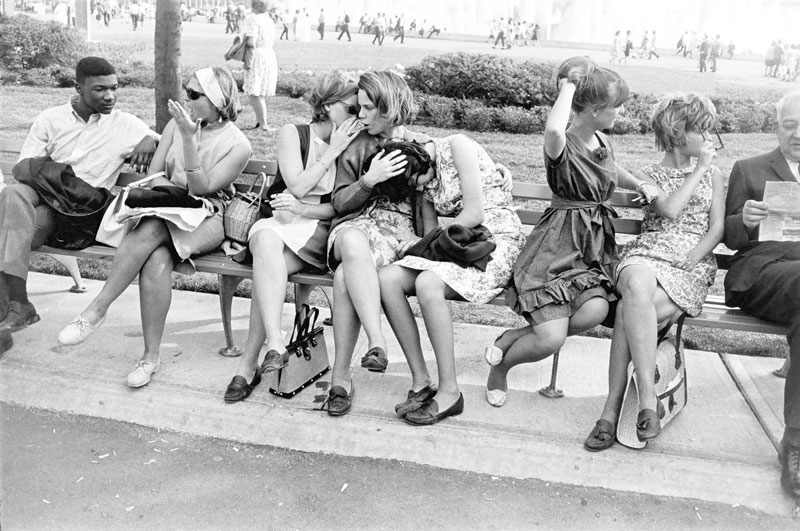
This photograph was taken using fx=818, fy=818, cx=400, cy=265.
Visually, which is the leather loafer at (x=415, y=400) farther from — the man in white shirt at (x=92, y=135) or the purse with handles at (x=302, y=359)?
Result: the man in white shirt at (x=92, y=135)

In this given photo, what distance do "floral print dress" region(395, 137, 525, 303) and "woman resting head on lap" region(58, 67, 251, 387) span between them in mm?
1054

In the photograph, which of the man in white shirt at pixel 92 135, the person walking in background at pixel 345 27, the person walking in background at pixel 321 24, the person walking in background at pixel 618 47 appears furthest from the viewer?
the person walking in background at pixel 321 24

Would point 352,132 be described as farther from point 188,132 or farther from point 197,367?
point 197,367

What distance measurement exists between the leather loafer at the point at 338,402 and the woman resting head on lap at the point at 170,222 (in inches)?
35.8

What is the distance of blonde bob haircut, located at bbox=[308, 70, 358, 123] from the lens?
3.94 m

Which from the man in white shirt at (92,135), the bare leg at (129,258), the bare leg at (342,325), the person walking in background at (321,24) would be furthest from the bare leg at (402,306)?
the person walking in background at (321,24)

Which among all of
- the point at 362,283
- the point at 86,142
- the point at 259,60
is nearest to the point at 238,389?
the point at 362,283

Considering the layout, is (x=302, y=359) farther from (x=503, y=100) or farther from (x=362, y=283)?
(x=503, y=100)

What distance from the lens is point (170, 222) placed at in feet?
12.9

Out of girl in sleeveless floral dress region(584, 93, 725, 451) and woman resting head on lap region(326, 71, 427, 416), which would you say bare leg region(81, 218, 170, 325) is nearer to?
woman resting head on lap region(326, 71, 427, 416)

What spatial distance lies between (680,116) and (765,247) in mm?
701

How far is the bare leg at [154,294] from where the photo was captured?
12.7 feet

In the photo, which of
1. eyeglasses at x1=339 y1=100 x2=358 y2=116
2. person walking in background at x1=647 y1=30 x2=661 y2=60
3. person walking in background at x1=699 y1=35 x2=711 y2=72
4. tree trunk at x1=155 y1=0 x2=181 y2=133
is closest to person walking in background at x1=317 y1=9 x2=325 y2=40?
person walking in background at x1=647 y1=30 x2=661 y2=60

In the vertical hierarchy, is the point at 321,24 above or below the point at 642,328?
above
